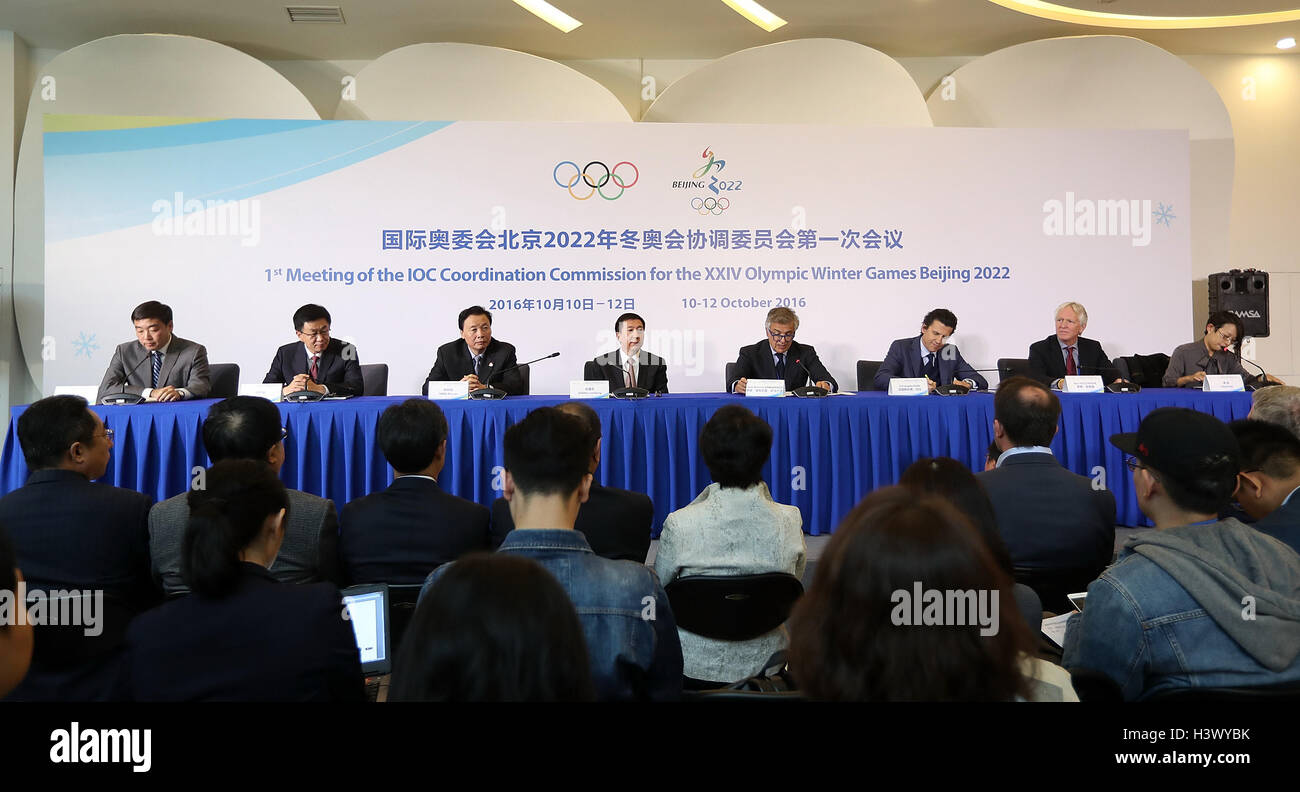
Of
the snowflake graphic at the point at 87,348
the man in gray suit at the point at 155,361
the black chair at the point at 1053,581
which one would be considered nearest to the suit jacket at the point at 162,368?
the man in gray suit at the point at 155,361

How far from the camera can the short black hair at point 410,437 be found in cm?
205

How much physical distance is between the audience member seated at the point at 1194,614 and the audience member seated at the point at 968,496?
0.59 feet

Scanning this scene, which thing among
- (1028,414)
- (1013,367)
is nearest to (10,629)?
(1028,414)

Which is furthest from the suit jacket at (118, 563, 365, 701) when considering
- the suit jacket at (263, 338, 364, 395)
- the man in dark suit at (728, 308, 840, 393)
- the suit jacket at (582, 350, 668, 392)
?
the man in dark suit at (728, 308, 840, 393)

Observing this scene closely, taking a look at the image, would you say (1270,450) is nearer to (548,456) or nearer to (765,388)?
(548,456)

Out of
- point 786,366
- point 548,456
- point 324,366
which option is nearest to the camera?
point 548,456

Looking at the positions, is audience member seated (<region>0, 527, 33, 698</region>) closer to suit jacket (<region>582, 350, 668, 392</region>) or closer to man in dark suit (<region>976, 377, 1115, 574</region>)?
man in dark suit (<region>976, 377, 1115, 574</region>)

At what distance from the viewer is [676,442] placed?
362 centimetres

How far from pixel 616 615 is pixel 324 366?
3556mm

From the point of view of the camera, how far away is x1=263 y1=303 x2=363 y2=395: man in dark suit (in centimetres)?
415

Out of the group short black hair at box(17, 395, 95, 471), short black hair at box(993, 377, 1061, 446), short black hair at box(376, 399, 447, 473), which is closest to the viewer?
short black hair at box(17, 395, 95, 471)

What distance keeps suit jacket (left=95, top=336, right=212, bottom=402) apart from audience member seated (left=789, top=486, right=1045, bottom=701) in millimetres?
3912

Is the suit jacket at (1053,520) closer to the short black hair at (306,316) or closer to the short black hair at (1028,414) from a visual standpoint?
the short black hair at (1028,414)
